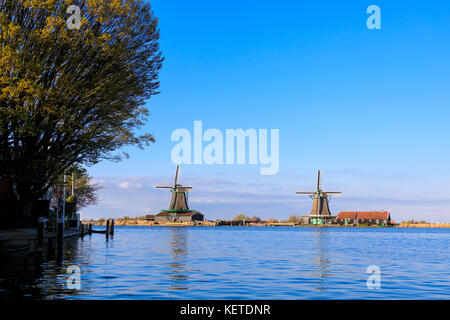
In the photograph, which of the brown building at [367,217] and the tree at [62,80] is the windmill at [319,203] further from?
the tree at [62,80]

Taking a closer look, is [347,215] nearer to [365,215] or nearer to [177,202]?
[365,215]

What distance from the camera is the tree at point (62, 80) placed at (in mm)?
27375

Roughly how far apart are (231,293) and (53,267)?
35.7ft

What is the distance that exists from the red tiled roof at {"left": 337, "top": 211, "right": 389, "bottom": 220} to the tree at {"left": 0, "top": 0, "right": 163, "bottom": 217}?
163 metres

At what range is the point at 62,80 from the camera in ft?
97.2

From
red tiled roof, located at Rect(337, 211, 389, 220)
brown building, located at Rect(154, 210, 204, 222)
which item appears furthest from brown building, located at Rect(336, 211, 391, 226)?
brown building, located at Rect(154, 210, 204, 222)

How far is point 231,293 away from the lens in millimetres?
16359

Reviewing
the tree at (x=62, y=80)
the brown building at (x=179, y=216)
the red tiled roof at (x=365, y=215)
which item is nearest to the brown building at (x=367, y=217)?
the red tiled roof at (x=365, y=215)

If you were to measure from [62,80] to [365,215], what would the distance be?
6868 inches

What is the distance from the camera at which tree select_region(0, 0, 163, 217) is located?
27375 mm

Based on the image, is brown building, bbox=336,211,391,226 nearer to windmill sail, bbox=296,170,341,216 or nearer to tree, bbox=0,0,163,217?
windmill sail, bbox=296,170,341,216

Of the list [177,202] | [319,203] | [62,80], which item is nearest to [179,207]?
[177,202]
